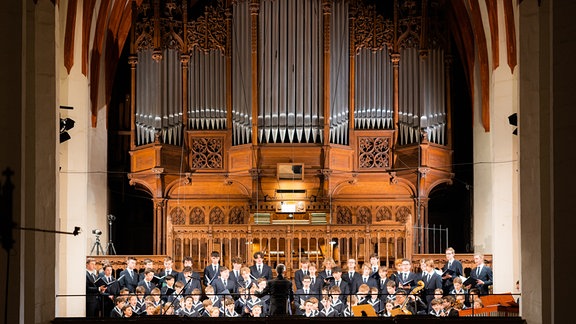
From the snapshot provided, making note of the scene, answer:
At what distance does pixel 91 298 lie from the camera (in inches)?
637

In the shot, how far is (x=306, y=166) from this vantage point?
19.2 metres

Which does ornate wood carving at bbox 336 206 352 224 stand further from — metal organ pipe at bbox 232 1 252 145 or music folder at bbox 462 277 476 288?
music folder at bbox 462 277 476 288

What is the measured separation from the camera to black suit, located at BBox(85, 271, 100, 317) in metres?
15.9

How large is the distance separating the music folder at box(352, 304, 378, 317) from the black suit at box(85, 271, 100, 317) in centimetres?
366

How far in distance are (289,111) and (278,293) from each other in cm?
632

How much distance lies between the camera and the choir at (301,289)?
1480cm

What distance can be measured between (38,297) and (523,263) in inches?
216

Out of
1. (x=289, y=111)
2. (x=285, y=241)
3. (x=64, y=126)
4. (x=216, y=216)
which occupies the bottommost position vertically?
(x=285, y=241)

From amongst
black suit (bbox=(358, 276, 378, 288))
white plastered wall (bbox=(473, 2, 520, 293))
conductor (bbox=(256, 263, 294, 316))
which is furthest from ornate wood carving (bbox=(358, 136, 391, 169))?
conductor (bbox=(256, 263, 294, 316))

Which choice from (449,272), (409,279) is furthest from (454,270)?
(409,279)

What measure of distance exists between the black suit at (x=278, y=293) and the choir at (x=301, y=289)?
0.82m

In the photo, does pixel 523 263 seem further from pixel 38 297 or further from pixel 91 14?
pixel 91 14

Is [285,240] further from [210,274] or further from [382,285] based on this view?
[382,285]
